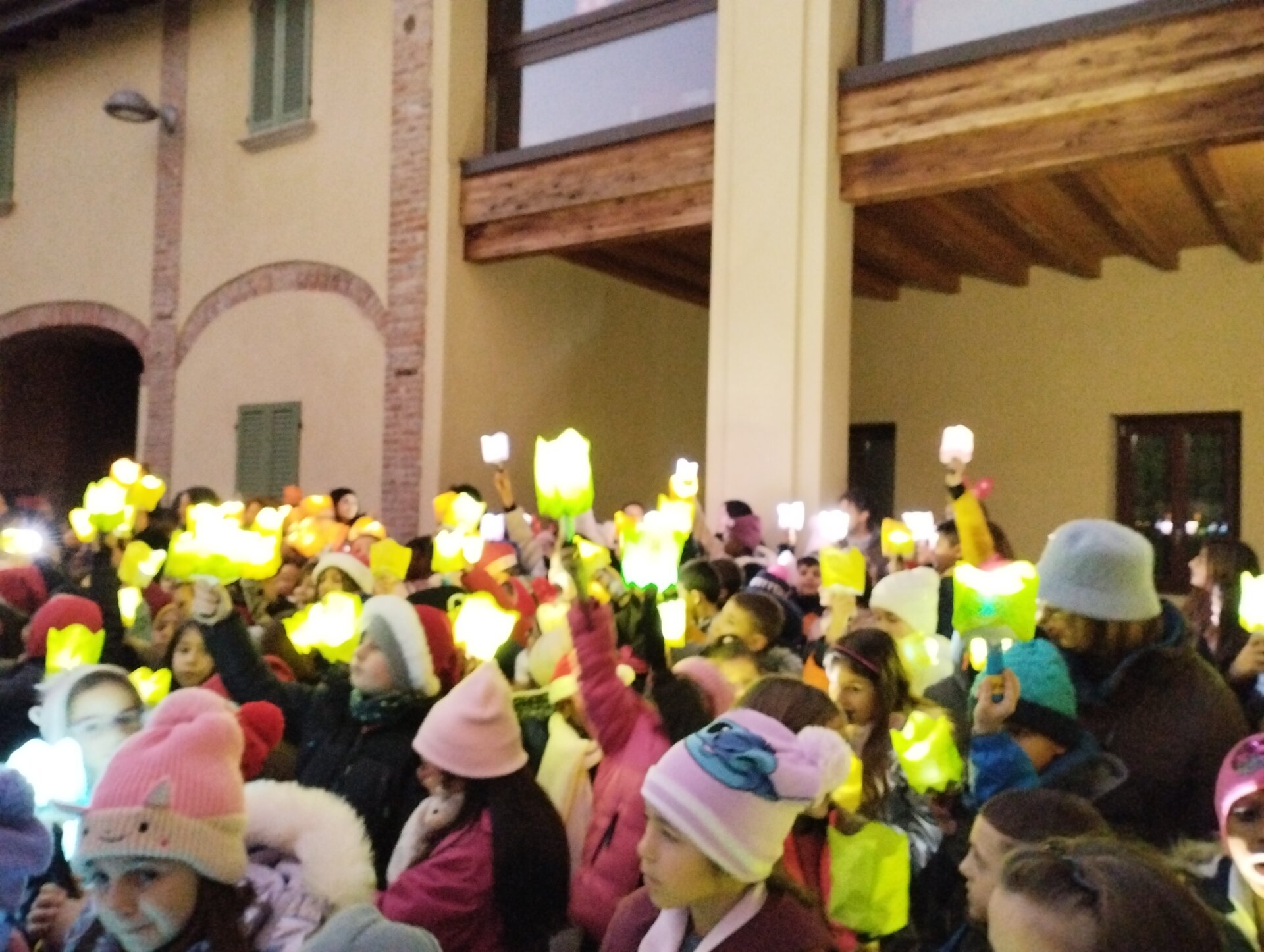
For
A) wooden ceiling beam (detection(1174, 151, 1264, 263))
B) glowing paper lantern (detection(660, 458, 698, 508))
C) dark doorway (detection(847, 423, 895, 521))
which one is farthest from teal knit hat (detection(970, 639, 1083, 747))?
dark doorway (detection(847, 423, 895, 521))

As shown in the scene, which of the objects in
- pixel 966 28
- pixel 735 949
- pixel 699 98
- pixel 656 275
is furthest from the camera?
pixel 656 275

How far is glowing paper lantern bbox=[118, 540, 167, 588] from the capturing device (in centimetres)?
501

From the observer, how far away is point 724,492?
24.1ft

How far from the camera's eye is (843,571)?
441 centimetres

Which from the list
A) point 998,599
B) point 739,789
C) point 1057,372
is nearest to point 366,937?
point 739,789

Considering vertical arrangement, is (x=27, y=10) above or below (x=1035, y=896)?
above

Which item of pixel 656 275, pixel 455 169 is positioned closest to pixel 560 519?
pixel 455 169

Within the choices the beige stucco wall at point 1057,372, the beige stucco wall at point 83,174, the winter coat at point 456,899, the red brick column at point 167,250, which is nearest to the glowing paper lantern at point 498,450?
the winter coat at point 456,899

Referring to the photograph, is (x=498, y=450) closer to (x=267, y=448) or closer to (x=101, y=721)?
(x=101, y=721)

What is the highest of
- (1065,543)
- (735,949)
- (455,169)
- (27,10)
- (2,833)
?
(27,10)

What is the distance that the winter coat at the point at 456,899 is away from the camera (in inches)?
97.7

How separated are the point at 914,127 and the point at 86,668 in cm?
567

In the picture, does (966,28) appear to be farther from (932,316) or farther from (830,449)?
(932,316)

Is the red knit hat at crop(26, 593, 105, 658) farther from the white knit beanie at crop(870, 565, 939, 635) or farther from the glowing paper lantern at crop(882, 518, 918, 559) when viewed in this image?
the glowing paper lantern at crop(882, 518, 918, 559)
